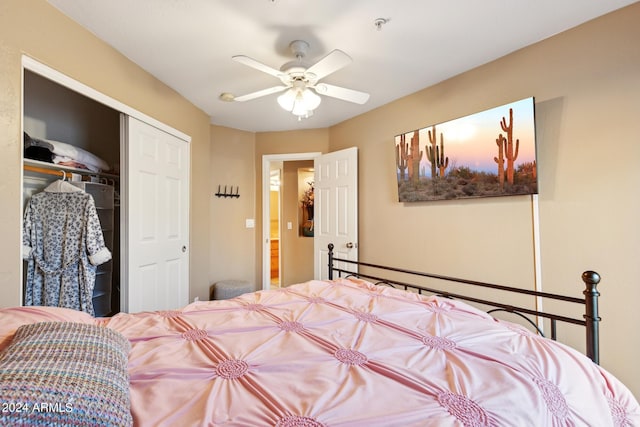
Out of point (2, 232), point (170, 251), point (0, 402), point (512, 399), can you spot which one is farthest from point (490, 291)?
point (2, 232)

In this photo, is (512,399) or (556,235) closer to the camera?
(512,399)

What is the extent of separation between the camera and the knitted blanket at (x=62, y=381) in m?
0.53

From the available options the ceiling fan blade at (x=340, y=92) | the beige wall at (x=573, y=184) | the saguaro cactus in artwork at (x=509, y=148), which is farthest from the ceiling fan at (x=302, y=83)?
the beige wall at (x=573, y=184)

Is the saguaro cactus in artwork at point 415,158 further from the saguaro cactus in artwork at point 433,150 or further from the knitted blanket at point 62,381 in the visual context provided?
the knitted blanket at point 62,381

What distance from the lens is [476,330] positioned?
3.87ft

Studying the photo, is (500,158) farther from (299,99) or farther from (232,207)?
(232,207)

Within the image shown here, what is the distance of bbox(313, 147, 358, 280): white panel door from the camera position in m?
3.38

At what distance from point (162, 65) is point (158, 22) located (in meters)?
0.57

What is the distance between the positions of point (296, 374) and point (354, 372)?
0.58 feet

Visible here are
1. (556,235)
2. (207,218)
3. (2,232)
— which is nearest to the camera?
(2,232)

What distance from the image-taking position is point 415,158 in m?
2.75

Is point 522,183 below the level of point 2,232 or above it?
above

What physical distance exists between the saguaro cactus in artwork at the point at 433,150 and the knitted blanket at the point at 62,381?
2513 millimetres

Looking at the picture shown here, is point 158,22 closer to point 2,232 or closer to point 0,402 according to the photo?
point 2,232
